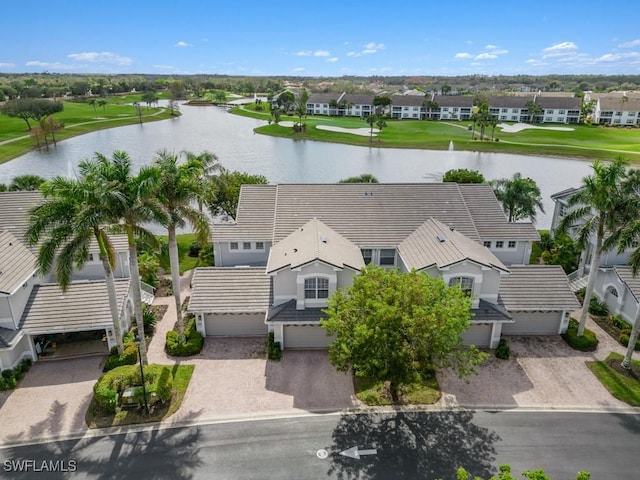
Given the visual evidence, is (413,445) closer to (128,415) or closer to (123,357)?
(128,415)

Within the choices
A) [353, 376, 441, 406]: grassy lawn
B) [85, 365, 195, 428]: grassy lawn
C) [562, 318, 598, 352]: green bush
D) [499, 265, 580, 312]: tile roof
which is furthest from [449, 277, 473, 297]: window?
[85, 365, 195, 428]: grassy lawn

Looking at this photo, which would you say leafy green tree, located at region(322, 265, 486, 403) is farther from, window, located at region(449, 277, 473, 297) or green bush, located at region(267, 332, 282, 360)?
green bush, located at region(267, 332, 282, 360)

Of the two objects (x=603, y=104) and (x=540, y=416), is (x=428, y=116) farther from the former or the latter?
(x=540, y=416)

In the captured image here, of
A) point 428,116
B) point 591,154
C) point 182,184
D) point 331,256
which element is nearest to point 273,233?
point 331,256

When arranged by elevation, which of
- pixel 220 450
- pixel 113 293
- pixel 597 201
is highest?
pixel 597 201

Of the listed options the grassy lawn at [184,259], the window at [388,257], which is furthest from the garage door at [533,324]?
the grassy lawn at [184,259]

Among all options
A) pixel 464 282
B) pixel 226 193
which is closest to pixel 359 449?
pixel 464 282
